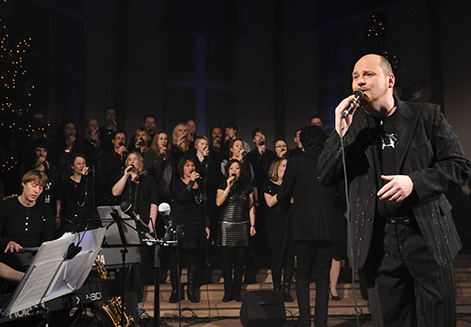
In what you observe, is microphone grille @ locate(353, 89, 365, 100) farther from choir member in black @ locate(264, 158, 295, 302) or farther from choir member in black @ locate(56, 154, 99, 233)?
choir member in black @ locate(56, 154, 99, 233)

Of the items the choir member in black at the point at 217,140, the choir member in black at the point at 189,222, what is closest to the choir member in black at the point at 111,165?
the choir member in black at the point at 189,222

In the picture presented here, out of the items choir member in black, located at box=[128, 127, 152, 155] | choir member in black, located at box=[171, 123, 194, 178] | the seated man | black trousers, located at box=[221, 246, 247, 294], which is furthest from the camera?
choir member in black, located at box=[171, 123, 194, 178]

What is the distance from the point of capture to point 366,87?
2.22m

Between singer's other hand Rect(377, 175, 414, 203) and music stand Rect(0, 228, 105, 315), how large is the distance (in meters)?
1.79

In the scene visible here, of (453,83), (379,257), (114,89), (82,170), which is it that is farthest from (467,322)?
(114,89)

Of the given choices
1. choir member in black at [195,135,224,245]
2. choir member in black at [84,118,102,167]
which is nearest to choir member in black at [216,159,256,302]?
choir member in black at [195,135,224,245]

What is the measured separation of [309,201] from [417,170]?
2920 mm

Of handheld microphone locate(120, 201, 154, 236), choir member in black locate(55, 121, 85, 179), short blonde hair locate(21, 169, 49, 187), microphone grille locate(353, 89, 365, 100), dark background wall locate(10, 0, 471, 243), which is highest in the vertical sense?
dark background wall locate(10, 0, 471, 243)

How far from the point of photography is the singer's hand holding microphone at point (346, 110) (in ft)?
7.15

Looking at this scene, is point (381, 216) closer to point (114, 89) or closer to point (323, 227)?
point (323, 227)

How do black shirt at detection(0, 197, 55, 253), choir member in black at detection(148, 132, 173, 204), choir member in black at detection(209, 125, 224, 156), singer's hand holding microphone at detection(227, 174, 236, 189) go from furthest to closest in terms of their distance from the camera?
choir member in black at detection(209, 125, 224, 156), choir member in black at detection(148, 132, 173, 204), singer's hand holding microphone at detection(227, 174, 236, 189), black shirt at detection(0, 197, 55, 253)

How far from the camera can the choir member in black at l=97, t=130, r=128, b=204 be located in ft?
23.9

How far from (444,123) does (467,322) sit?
4486 millimetres

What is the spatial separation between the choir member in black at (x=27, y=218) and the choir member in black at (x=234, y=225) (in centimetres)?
215
